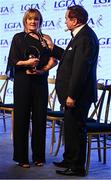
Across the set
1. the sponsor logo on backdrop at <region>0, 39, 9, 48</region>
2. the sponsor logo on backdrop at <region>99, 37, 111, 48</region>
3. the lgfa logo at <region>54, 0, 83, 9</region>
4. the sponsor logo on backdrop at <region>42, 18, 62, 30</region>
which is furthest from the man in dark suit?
the sponsor logo on backdrop at <region>0, 39, 9, 48</region>

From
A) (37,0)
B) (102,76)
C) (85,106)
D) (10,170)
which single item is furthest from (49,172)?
(37,0)

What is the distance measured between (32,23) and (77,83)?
736mm

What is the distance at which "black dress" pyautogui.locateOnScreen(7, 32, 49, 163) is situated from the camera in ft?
13.0

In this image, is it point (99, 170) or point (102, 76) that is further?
point (102, 76)

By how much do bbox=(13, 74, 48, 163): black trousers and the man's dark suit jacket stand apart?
0.25 m

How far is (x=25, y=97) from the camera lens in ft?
13.0

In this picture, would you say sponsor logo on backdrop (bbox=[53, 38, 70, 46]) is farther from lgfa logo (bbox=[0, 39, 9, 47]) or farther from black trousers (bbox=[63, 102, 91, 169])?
black trousers (bbox=[63, 102, 91, 169])

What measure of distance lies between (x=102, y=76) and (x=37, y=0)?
185 centimetres

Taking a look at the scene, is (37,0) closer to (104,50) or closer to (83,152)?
(104,50)

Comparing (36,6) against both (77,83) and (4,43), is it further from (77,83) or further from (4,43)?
(77,83)

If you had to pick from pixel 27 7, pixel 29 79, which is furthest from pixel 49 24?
pixel 29 79

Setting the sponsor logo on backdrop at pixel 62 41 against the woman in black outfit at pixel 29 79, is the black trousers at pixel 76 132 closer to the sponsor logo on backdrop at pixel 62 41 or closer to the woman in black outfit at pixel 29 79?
the woman in black outfit at pixel 29 79

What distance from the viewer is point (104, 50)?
6.30 meters

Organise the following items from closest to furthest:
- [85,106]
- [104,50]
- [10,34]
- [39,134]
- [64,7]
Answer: [85,106]
[39,134]
[104,50]
[64,7]
[10,34]
